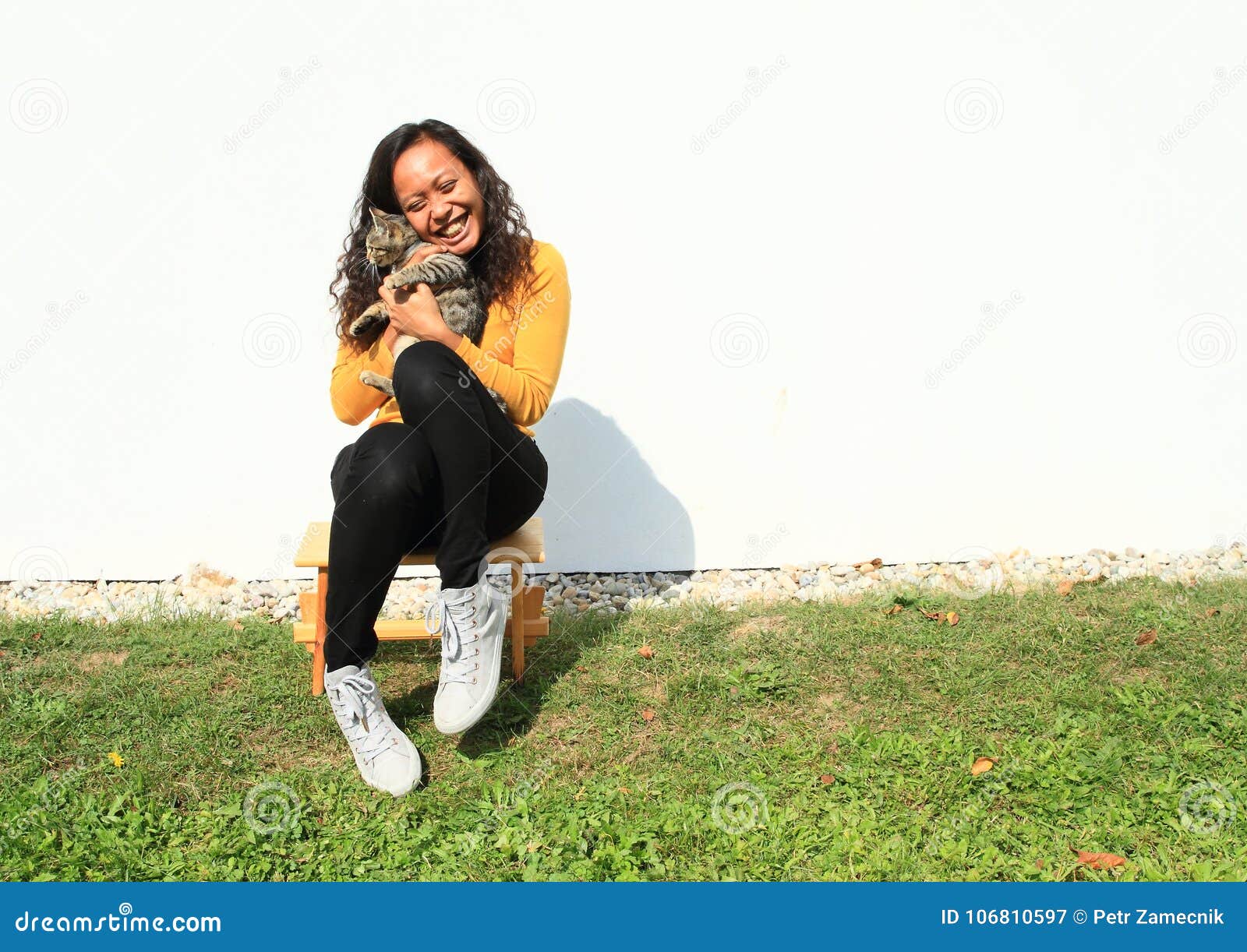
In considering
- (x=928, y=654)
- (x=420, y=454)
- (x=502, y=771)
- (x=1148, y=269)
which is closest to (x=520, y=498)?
(x=420, y=454)

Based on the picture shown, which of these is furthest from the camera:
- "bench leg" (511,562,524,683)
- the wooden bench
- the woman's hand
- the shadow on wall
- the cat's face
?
the shadow on wall

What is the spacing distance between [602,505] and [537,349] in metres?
1.62

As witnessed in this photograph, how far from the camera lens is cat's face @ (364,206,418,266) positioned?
3.18 meters

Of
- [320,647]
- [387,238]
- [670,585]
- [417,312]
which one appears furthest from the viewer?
[670,585]

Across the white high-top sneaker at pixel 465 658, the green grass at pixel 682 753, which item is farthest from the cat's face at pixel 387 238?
the green grass at pixel 682 753

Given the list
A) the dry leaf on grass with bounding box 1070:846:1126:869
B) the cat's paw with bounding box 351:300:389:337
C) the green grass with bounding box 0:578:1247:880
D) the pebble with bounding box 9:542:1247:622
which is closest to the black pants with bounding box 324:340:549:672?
the cat's paw with bounding box 351:300:389:337

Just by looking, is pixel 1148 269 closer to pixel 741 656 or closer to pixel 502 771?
pixel 741 656

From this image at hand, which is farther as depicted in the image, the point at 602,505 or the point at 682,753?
the point at 602,505

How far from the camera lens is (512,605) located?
11.8ft

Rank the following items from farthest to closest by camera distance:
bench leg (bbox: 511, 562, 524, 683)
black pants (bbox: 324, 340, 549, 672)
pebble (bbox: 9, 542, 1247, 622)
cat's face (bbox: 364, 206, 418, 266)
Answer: pebble (bbox: 9, 542, 1247, 622)
bench leg (bbox: 511, 562, 524, 683)
cat's face (bbox: 364, 206, 418, 266)
black pants (bbox: 324, 340, 549, 672)

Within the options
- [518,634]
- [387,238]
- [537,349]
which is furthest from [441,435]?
[518,634]

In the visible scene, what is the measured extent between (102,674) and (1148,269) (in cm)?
455

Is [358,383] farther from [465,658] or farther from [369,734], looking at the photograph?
[369,734]

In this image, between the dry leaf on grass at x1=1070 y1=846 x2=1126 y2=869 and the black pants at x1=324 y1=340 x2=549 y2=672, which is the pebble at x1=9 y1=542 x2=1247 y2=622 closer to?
the black pants at x1=324 y1=340 x2=549 y2=672
